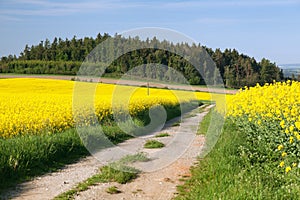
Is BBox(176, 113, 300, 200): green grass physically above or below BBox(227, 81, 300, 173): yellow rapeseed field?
below

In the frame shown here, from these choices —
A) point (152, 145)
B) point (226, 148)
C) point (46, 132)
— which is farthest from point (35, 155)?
point (226, 148)

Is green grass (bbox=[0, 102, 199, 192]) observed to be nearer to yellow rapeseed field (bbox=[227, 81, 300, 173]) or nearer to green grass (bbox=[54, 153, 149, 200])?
green grass (bbox=[54, 153, 149, 200])

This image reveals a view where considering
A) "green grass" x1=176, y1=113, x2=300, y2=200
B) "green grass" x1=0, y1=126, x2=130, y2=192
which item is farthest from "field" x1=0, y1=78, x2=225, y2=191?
"green grass" x1=176, y1=113, x2=300, y2=200

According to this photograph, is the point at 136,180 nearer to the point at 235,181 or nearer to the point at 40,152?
the point at 235,181

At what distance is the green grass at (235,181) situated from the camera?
18.1ft

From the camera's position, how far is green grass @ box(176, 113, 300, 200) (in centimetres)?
551

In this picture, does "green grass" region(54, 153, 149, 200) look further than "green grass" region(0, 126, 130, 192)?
No

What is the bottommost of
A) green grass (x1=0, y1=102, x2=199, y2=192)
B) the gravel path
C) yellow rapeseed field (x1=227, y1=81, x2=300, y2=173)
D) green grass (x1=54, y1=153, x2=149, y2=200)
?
the gravel path

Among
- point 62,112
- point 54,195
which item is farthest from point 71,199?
point 62,112

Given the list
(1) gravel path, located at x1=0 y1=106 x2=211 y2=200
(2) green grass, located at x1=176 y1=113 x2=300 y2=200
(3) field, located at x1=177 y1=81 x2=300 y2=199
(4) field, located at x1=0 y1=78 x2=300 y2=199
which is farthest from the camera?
(1) gravel path, located at x1=0 y1=106 x2=211 y2=200

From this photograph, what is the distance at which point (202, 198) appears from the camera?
585cm

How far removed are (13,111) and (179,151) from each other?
630 centimetres

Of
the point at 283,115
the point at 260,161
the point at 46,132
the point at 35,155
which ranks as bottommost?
the point at 260,161

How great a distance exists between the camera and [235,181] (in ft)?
20.1
